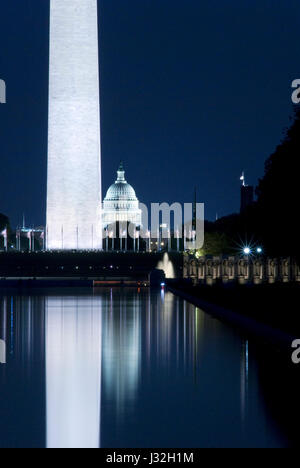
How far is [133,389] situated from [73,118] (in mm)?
69026

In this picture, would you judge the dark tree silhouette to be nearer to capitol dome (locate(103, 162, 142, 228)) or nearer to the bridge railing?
the bridge railing

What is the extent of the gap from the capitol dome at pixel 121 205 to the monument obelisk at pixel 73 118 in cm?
7095

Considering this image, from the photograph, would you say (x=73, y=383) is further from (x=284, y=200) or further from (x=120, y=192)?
(x=120, y=192)

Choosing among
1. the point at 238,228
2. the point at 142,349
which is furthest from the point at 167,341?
the point at 238,228

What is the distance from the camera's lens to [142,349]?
17.2 m

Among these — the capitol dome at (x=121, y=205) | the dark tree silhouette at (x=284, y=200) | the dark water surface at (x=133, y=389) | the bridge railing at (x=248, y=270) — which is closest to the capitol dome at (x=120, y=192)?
the capitol dome at (x=121, y=205)

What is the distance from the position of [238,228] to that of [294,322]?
64.4 m

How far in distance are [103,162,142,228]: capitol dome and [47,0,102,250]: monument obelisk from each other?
233ft

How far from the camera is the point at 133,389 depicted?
479 inches

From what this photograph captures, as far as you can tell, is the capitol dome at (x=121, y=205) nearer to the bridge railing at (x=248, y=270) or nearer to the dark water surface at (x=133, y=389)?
the bridge railing at (x=248, y=270)

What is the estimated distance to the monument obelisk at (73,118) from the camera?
78.1 metres

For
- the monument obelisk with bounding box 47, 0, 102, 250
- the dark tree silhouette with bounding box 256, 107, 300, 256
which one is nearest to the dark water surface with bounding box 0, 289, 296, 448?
the dark tree silhouette with bounding box 256, 107, 300, 256

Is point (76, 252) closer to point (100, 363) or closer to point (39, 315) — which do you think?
point (39, 315)
